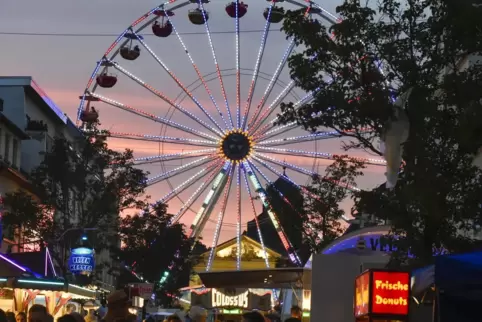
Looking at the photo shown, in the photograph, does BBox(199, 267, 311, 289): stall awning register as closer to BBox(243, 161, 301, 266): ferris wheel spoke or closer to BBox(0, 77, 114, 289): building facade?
BBox(243, 161, 301, 266): ferris wheel spoke

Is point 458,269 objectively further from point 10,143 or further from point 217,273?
point 10,143

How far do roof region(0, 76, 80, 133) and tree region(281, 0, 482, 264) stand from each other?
39.6 meters

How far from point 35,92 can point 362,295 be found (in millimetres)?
46349

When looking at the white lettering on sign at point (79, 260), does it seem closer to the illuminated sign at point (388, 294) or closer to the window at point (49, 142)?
the window at point (49, 142)

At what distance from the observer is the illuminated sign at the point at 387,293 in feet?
33.4

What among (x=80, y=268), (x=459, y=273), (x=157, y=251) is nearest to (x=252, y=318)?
(x=459, y=273)

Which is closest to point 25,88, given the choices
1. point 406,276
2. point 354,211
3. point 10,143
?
point 10,143

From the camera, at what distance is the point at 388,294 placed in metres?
10.2

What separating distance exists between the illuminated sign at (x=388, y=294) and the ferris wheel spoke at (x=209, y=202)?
107ft

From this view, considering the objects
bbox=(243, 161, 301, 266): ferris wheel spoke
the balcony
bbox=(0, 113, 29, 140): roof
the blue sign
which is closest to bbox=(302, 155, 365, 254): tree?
bbox=(243, 161, 301, 266): ferris wheel spoke

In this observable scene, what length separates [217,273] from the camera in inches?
774

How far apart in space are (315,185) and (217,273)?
2080 cm

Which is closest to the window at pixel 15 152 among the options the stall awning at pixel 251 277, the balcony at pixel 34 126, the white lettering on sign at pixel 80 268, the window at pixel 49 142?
the balcony at pixel 34 126

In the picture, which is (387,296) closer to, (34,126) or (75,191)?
(75,191)
